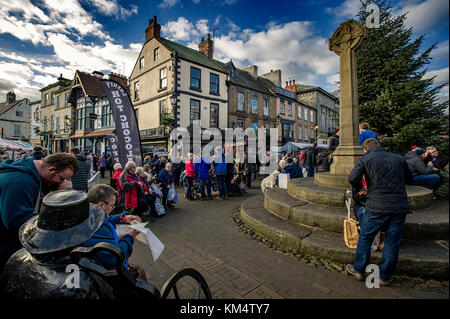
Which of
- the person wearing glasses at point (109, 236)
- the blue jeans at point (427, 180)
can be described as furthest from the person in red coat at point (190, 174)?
the blue jeans at point (427, 180)

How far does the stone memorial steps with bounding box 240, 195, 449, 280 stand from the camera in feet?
8.89

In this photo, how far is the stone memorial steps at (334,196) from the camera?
3.81m

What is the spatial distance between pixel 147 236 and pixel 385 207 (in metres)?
2.76

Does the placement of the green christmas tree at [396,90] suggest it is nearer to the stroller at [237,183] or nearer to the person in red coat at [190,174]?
the stroller at [237,183]

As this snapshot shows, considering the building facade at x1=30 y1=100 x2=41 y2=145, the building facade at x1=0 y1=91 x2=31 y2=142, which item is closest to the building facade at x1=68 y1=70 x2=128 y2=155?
the building facade at x1=30 y1=100 x2=41 y2=145

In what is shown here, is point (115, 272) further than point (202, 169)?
No

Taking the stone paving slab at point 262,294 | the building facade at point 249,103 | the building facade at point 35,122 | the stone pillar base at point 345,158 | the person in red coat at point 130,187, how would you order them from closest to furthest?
the stone paving slab at point 262,294, the person in red coat at point 130,187, the stone pillar base at point 345,158, the building facade at point 249,103, the building facade at point 35,122

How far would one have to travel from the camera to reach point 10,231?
1.71 m

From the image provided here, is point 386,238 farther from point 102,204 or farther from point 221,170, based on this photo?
point 221,170

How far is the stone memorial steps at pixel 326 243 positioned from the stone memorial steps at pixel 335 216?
0.02 m

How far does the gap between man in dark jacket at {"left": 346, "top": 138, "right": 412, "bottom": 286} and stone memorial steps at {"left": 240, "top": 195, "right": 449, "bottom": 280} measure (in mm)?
383

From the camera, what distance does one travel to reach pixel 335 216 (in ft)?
12.3

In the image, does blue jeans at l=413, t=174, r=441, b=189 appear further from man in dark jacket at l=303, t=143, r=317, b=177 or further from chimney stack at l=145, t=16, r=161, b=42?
chimney stack at l=145, t=16, r=161, b=42

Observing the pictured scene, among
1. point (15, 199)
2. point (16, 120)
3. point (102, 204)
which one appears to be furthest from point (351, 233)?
point (16, 120)
